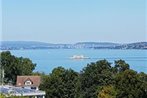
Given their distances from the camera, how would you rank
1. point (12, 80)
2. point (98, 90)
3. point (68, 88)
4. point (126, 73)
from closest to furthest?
point (126, 73) < point (98, 90) < point (68, 88) < point (12, 80)

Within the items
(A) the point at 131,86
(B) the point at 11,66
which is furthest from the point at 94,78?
(B) the point at 11,66

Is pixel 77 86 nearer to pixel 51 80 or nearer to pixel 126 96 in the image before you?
A: pixel 51 80

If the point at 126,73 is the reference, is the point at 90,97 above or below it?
below

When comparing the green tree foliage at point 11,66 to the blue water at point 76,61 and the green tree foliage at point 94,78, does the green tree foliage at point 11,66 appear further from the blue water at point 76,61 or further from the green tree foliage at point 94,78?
the blue water at point 76,61

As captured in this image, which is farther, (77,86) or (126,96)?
(77,86)

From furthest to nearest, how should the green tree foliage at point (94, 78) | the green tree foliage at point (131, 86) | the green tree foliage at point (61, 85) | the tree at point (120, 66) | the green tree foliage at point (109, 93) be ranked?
the tree at point (120, 66), the green tree foliage at point (61, 85), the green tree foliage at point (94, 78), the green tree foliage at point (109, 93), the green tree foliage at point (131, 86)

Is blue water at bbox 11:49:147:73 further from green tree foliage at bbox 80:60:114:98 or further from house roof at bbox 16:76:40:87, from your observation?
green tree foliage at bbox 80:60:114:98

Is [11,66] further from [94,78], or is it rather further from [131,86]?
[131,86]

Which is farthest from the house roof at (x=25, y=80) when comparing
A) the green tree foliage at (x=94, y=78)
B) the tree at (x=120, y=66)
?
the tree at (x=120, y=66)

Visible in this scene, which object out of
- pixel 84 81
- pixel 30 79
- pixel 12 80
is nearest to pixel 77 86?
pixel 84 81
